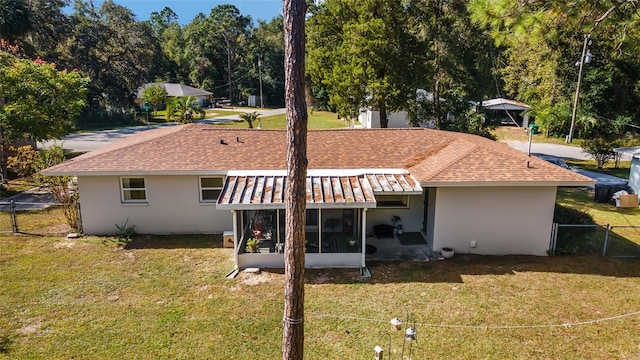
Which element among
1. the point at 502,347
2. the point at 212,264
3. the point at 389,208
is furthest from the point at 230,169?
the point at 502,347

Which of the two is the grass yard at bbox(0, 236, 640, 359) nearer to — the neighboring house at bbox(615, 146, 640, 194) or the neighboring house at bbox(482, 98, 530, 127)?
the neighboring house at bbox(615, 146, 640, 194)

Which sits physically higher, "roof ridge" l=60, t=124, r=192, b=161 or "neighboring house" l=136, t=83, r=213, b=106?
"neighboring house" l=136, t=83, r=213, b=106

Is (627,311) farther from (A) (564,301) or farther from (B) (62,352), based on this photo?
(B) (62,352)

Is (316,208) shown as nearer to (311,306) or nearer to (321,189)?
(321,189)

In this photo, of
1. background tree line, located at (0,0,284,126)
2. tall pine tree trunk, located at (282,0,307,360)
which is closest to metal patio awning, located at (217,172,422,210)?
tall pine tree trunk, located at (282,0,307,360)

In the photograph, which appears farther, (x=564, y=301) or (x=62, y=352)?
(x=564, y=301)

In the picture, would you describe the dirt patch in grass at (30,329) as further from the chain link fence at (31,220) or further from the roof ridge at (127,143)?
the roof ridge at (127,143)

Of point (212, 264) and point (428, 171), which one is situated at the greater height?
point (428, 171)

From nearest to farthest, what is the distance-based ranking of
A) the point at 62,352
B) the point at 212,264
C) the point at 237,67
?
1. the point at 62,352
2. the point at 212,264
3. the point at 237,67
